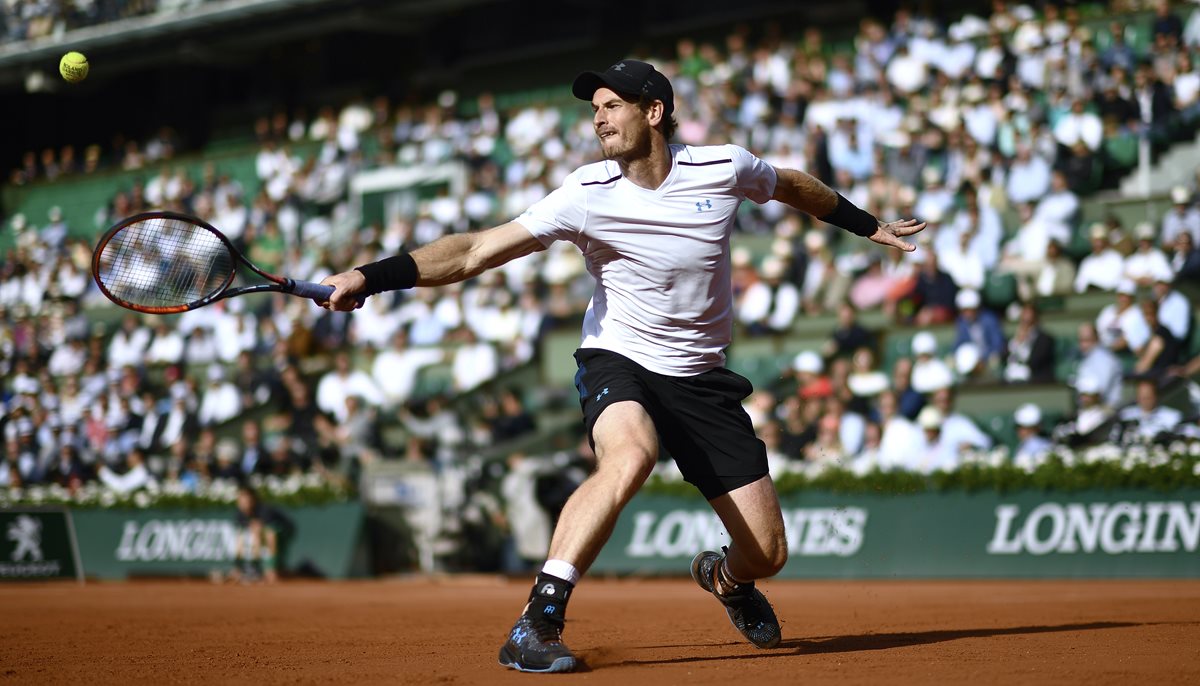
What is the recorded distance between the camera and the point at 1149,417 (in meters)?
13.8

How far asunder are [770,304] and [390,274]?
12236 mm

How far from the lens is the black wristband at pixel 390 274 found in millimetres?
6102

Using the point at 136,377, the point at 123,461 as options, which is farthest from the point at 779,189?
the point at 136,377

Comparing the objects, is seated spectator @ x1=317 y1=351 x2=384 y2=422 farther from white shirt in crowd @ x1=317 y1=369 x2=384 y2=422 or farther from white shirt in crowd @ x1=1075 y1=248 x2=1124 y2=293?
white shirt in crowd @ x1=1075 y1=248 x2=1124 y2=293

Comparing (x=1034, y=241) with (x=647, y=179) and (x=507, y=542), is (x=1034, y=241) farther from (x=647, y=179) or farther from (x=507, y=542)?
(x=647, y=179)

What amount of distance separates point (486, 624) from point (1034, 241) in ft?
32.0

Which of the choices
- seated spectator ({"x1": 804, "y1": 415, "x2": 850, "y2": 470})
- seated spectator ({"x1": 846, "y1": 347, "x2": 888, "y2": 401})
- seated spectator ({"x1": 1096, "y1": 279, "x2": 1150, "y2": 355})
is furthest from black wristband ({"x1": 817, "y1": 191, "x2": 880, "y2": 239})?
seated spectator ({"x1": 846, "y1": 347, "x2": 888, "y2": 401})

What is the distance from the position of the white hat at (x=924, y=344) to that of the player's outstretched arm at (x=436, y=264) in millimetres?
10211

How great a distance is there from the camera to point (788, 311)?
58.2ft

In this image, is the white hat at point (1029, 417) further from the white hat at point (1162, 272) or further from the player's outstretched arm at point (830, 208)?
the player's outstretched arm at point (830, 208)

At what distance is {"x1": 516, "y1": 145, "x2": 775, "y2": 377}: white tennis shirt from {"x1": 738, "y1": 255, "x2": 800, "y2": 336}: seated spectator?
10852 mm

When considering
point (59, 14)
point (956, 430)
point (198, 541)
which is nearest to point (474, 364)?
point (198, 541)

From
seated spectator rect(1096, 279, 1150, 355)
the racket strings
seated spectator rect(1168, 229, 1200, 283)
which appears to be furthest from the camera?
seated spectator rect(1168, 229, 1200, 283)

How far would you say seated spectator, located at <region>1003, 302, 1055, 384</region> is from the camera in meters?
15.5
